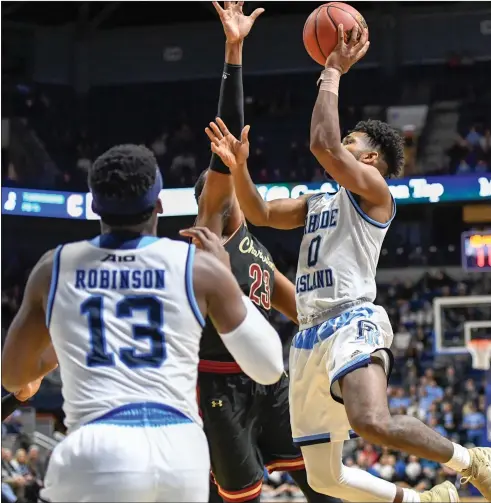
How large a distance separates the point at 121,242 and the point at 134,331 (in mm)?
328

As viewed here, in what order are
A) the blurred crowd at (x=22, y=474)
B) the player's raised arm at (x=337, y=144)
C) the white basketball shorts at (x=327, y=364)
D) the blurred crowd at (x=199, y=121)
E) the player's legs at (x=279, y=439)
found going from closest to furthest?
the white basketball shorts at (x=327, y=364) < the player's raised arm at (x=337, y=144) < the player's legs at (x=279, y=439) < the blurred crowd at (x=22, y=474) < the blurred crowd at (x=199, y=121)

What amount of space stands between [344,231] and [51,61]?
19299 mm

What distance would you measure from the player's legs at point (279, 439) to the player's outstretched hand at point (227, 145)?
1.28 m

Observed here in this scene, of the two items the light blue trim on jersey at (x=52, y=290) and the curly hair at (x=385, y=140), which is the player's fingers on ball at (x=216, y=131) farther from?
the light blue trim on jersey at (x=52, y=290)

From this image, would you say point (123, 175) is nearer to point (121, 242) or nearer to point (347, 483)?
point (121, 242)

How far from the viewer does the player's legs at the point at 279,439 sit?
208 inches

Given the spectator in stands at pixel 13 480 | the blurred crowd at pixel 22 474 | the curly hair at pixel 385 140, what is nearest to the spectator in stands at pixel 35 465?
the blurred crowd at pixel 22 474

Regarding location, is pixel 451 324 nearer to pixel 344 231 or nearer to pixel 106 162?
pixel 344 231

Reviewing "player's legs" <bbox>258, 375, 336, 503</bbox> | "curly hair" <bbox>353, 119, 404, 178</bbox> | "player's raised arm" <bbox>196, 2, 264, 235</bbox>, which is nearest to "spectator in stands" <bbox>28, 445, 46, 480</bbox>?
"player's legs" <bbox>258, 375, 336, 503</bbox>

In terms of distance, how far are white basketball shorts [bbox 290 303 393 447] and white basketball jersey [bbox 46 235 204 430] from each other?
5.11 ft

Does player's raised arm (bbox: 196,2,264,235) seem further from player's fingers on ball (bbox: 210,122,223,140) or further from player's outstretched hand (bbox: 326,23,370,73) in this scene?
player's outstretched hand (bbox: 326,23,370,73)

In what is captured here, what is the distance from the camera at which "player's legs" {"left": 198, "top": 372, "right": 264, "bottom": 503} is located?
16.8ft

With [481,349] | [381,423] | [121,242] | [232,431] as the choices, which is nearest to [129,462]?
[121,242]

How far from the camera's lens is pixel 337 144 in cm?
474
